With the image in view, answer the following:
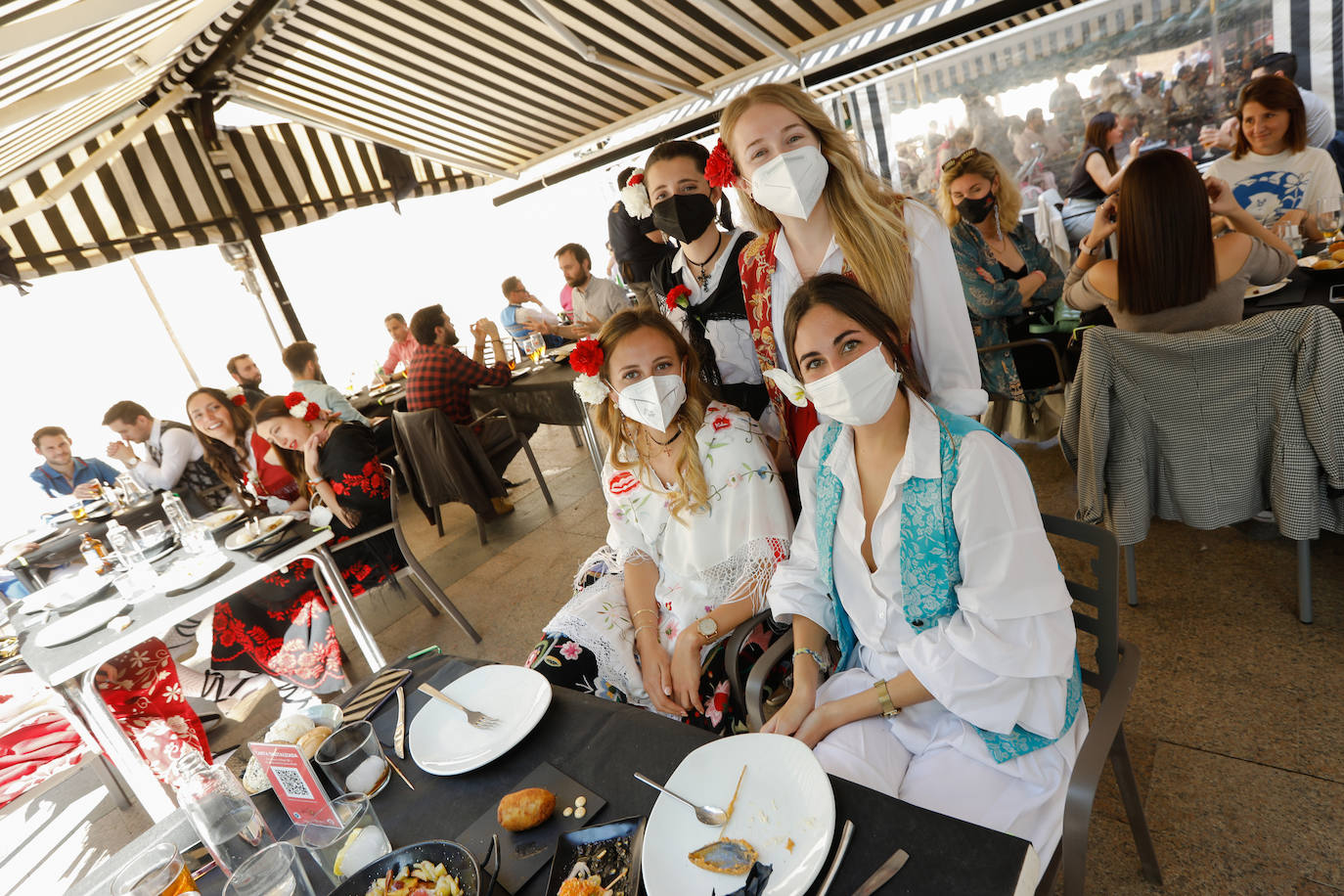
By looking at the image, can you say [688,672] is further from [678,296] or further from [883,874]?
[678,296]

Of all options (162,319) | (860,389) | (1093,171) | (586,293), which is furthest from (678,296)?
(162,319)

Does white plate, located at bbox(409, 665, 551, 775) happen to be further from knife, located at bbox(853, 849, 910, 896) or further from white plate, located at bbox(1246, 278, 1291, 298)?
white plate, located at bbox(1246, 278, 1291, 298)

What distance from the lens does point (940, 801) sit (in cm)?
116

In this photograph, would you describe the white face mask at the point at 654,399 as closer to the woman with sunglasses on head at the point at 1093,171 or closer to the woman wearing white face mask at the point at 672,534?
the woman wearing white face mask at the point at 672,534

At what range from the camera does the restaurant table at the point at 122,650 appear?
2271mm

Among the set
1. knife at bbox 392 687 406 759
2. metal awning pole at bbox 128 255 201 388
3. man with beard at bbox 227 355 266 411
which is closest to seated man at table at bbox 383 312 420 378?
man with beard at bbox 227 355 266 411

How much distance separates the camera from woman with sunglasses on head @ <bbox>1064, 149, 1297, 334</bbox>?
74.5 inches

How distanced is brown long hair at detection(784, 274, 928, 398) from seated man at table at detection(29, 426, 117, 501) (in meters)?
5.87

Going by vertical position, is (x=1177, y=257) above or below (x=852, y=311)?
below

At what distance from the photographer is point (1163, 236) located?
6.55ft

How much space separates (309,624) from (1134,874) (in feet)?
10.1

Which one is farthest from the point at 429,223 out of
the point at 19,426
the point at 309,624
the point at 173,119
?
the point at 309,624

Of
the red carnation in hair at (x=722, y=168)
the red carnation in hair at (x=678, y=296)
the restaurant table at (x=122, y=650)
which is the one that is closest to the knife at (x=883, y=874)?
the red carnation in hair at (x=722, y=168)

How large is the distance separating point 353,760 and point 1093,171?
5.87 metres
